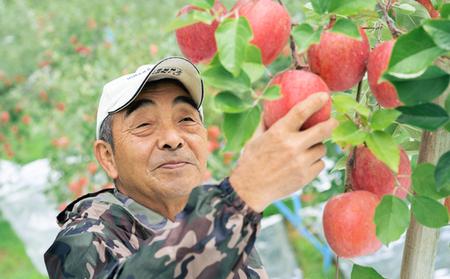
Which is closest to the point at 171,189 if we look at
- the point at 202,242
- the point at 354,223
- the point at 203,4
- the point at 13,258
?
the point at 202,242

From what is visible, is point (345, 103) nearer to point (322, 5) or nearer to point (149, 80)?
point (322, 5)

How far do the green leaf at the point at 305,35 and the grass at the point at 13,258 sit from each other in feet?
15.0

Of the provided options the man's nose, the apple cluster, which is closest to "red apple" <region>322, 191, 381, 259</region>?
the apple cluster

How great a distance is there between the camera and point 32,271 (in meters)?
4.54

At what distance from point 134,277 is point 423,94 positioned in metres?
0.56

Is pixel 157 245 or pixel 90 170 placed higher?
pixel 157 245

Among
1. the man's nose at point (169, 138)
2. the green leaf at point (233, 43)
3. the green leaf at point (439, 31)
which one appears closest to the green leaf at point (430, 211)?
the green leaf at point (439, 31)

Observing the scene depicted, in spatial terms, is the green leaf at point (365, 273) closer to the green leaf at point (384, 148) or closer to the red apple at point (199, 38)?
the green leaf at point (384, 148)

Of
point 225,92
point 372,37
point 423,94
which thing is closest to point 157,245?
point 225,92

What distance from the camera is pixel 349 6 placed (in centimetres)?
58

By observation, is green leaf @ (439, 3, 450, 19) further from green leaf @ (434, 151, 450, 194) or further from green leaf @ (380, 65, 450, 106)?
green leaf @ (434, 151, 450, 194)

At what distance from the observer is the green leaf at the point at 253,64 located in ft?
1.83

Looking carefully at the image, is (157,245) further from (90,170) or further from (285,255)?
(285,255)

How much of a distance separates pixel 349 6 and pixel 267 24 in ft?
0.39
